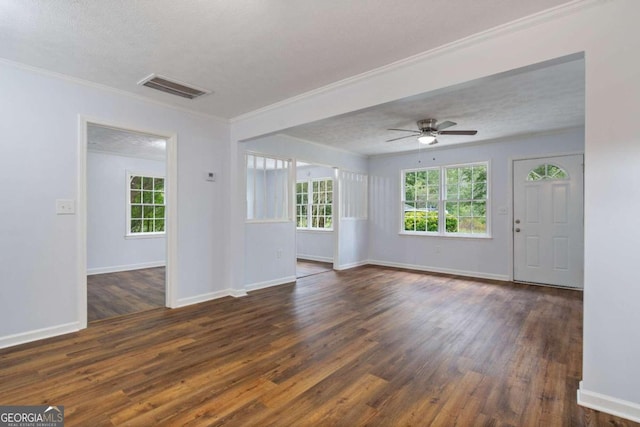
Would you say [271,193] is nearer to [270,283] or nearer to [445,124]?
[270,283]

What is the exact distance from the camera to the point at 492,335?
3223mm

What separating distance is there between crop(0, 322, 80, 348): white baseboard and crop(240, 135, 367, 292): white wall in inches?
75.9

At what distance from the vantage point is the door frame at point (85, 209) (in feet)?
10.9

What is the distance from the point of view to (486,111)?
4.14 m

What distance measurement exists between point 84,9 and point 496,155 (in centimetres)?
602

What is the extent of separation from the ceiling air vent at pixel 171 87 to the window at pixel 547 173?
5.28m

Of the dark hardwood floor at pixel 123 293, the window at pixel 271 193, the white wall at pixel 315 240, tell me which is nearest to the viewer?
the dark hardwood floor at pixel 123 293

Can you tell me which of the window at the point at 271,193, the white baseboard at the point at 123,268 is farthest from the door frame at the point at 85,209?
the white baseboard at the point at 123,268

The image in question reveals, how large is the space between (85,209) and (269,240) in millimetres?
2566

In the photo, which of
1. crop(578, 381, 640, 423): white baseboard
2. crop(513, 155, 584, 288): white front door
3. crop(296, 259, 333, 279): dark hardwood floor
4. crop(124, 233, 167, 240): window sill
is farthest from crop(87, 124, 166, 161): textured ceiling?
crop(513, 155, 584, 288): white front door

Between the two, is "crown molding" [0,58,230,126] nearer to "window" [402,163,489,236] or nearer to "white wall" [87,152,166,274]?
"white wall" [87,152,166,274]

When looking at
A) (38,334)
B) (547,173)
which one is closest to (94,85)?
(38,334)

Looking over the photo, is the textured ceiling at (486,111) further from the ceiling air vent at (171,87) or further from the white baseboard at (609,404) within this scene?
the white baseboard at (609,404)

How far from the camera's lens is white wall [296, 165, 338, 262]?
26.1ft
